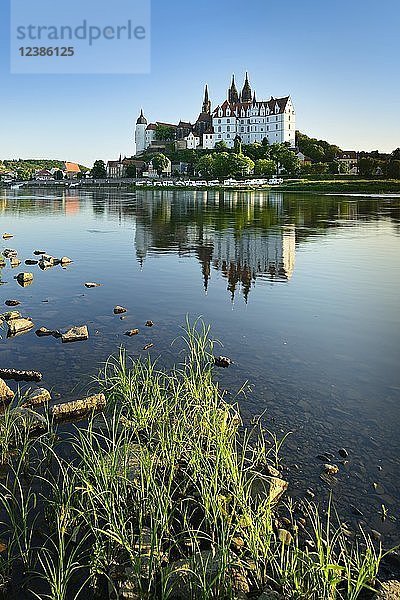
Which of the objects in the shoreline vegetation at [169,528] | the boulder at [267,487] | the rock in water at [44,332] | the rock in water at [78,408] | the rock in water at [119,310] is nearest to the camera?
the shoreline vegetation at [169,528]

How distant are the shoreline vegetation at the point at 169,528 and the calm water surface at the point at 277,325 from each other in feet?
3.30

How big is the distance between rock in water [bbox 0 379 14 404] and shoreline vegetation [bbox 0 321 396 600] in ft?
5.67

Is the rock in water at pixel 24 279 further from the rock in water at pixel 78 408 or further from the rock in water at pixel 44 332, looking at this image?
the rock in water at pixel 78 408

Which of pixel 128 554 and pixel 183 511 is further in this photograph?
pixel 183 511

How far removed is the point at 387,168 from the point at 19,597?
497 ft

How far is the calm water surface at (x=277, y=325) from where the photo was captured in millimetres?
9391

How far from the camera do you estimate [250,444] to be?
9.22 m

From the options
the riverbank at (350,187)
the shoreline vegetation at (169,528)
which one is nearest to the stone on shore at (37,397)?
the shoreline vegetation at (169,528)

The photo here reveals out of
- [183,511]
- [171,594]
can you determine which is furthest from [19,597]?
[183,511]

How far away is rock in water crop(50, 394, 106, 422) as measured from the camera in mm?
10021

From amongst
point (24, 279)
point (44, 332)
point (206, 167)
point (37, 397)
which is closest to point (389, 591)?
point (37, 397)

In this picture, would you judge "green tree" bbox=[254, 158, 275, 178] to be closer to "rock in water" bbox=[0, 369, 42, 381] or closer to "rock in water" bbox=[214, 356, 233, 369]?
"rock in water" bbox=[214, 356, 233, 369]

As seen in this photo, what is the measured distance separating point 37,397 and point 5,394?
851mm

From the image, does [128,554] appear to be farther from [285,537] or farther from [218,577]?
[285,537]
